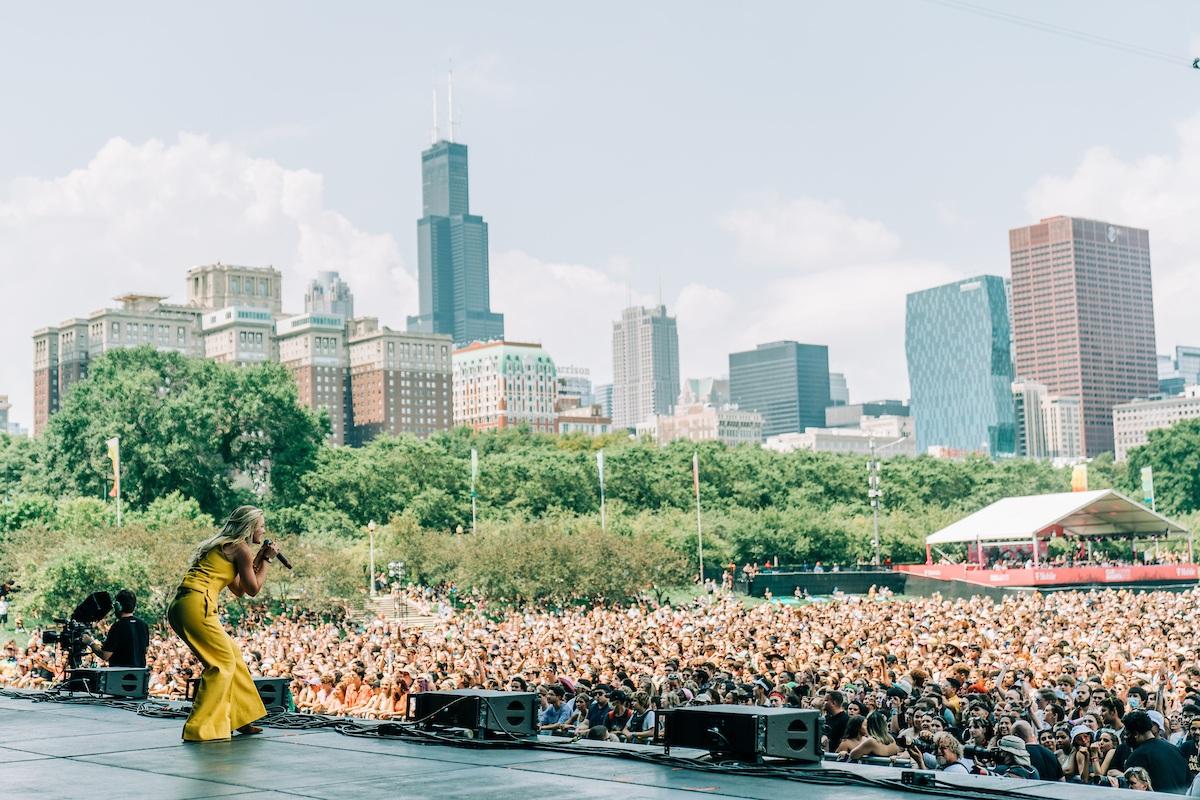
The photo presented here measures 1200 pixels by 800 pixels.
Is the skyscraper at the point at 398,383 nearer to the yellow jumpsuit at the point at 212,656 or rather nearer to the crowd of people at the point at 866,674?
the crowd of people at the point at 866,674

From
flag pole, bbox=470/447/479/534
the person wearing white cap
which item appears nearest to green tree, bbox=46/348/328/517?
flag pole, bbox=470/447/479/534

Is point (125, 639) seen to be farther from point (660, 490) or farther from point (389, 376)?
point (389, 376)

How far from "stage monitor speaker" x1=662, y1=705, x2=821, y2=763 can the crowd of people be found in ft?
7.20

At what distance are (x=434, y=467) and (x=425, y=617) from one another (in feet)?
80.0

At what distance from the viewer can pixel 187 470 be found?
73.9 meters

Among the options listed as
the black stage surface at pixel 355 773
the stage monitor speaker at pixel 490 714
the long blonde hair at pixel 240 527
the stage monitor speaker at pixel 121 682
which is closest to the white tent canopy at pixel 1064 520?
the stage monitor speaker at pixel 121 682

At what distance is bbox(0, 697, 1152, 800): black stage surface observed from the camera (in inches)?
328

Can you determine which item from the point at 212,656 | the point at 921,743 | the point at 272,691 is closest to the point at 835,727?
the point at 921,743

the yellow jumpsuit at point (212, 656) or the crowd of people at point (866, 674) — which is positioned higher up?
the yellow jumpsuit at point (212, 656)

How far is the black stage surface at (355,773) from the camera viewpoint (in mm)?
8320

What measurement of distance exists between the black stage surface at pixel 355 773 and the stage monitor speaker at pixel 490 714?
0.35m

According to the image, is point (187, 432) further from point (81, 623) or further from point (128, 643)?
point (128, 643)

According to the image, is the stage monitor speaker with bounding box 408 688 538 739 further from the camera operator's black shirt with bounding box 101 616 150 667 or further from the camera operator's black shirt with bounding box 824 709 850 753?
the camera operator's black shirt with bounding box 101 616 150 667

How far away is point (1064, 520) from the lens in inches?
2414
